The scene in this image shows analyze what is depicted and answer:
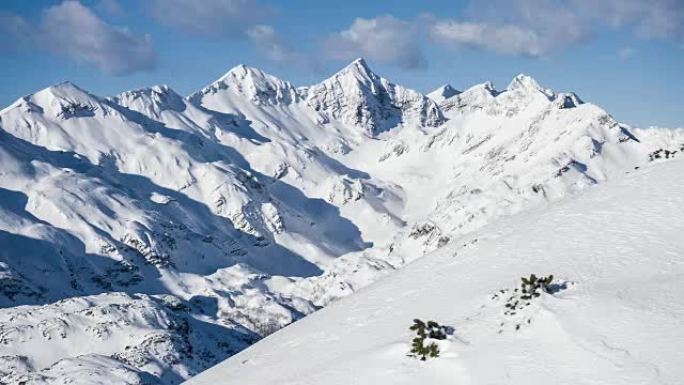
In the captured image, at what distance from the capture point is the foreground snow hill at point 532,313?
1920 cm

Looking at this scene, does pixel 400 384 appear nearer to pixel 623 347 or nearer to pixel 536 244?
pixel 623 347

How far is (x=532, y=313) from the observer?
21.3 meters

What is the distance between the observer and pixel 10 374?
577 feet

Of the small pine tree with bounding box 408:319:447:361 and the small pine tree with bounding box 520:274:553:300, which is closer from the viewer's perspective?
the small pine tree with bounding box 408:319:447:361

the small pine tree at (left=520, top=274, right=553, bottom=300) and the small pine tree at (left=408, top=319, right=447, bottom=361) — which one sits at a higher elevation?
the small pine tree at (left=520, top=274, right=553, bottom=300)

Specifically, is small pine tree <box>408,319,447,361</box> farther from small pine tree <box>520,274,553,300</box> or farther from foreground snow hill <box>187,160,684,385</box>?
small pine tree <box>520,274,553,300</box>

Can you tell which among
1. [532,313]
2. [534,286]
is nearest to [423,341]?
[532,313]

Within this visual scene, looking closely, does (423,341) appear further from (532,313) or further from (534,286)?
(534,286)

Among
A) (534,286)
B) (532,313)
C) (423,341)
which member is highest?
(534,286)

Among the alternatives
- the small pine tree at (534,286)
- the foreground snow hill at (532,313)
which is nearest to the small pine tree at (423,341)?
the foreground snow hill at (532,313)

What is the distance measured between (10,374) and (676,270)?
184m

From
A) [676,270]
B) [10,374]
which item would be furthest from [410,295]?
[10,374]

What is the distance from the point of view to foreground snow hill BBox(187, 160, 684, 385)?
19203 mm

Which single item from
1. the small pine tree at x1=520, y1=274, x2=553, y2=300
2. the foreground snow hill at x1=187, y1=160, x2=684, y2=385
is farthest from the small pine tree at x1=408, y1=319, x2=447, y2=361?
the small pine tree at x1=520, y1=274, x2=553, y2=300
